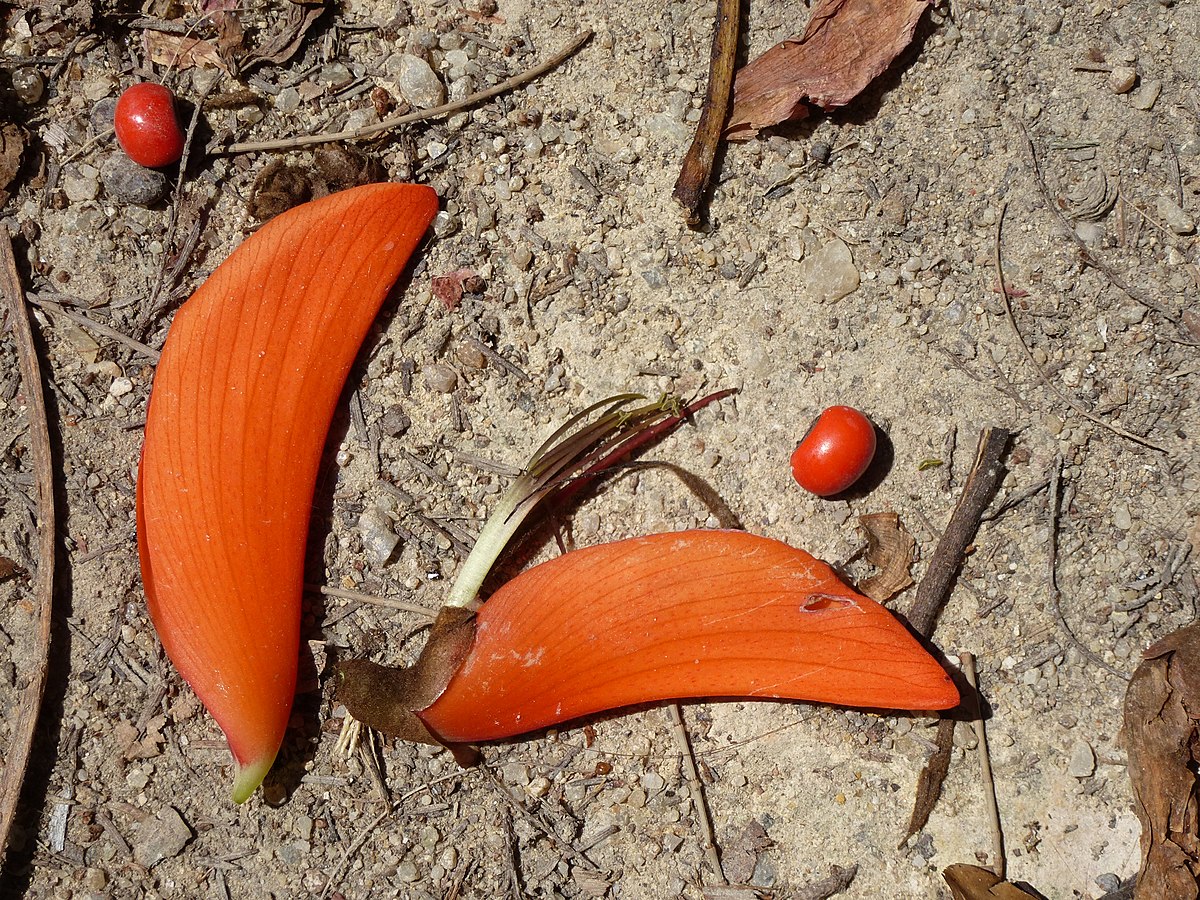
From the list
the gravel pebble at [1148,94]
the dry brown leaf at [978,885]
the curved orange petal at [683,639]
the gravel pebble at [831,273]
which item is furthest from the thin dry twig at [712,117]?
the dry brown leaf at [978,885]

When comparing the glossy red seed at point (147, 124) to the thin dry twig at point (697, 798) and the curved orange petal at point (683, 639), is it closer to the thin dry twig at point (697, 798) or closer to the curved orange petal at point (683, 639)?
the curved orange petal at point (683, 639)

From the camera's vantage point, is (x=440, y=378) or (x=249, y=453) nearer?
(x=249, y=453)

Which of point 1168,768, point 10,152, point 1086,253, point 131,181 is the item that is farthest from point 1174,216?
point 10,152

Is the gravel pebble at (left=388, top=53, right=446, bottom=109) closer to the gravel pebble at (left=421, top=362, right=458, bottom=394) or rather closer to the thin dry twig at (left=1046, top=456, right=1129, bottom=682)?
the gravel pebble at (left=421, top=362, right=458, bottom=394)

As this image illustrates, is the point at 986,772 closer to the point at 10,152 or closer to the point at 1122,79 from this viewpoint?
the point at 1122,79

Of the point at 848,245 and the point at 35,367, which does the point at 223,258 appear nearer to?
the point at 35,367

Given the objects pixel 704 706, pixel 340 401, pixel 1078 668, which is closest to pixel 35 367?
pixel 340 401
